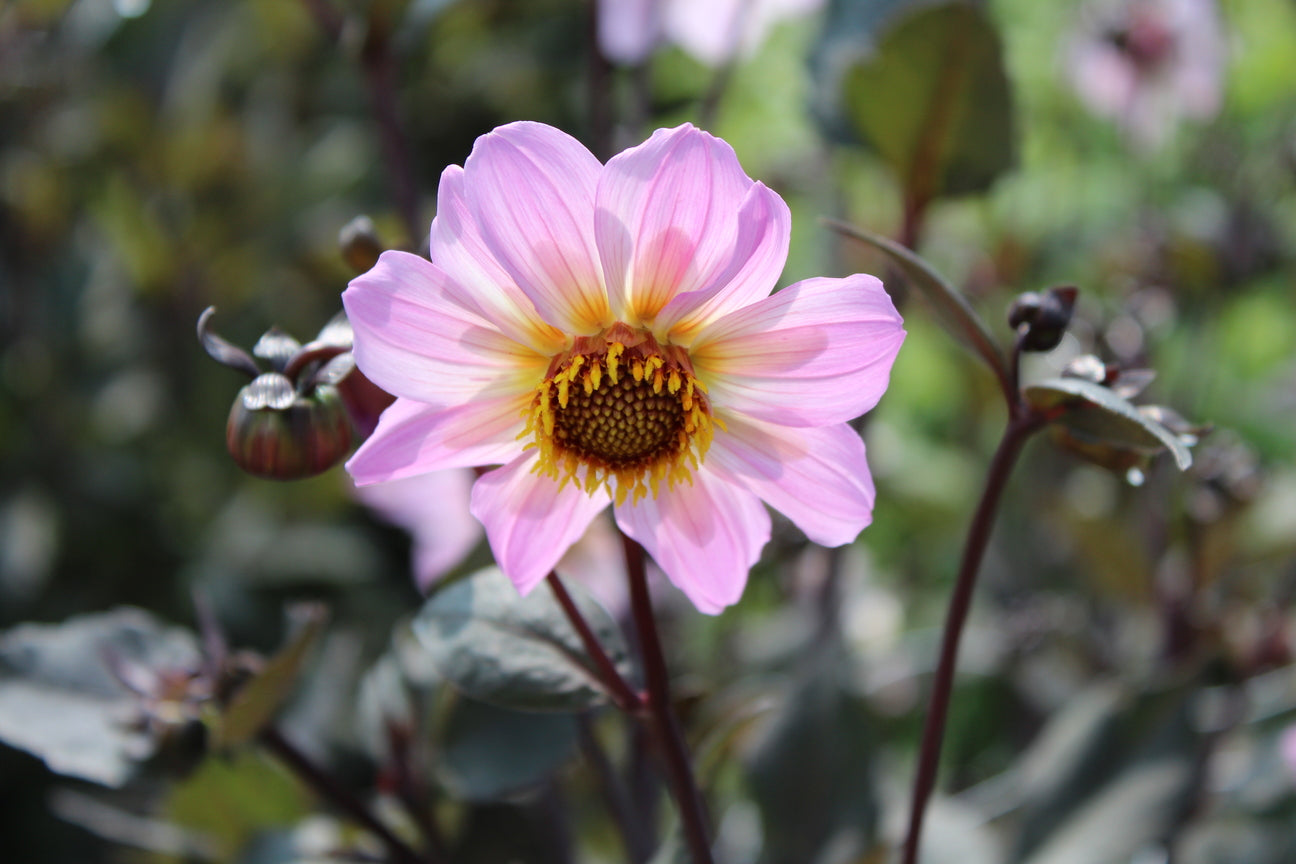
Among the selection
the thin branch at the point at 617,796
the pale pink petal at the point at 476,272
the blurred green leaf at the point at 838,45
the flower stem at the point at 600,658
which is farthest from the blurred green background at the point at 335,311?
the pale pink petal at the point at 476,272

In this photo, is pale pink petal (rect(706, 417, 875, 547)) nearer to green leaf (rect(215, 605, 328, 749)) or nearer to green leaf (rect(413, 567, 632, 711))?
green leaf (rect(413, 567, 632, 711))

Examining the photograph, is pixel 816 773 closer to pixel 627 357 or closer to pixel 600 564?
pixel 600 564

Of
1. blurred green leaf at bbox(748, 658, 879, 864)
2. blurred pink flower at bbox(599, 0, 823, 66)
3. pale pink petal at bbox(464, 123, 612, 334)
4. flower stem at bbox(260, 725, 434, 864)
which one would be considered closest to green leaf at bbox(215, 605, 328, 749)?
flower stem at bbox(260, 725, 434, 864)

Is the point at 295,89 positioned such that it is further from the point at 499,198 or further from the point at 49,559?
the point at 499,198

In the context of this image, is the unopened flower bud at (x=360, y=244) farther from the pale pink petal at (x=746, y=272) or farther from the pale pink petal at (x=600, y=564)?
the pale pink petal at (x=600, y=564)

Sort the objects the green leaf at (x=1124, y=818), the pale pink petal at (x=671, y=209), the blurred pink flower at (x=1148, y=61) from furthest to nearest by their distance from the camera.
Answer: the blurred pink flower at (x=1148, y=61) → the green leaf at (x=1124, y=818) → the pale pink petal at (x=671, y=209)

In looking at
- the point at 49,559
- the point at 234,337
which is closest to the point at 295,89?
the point at 234,337
